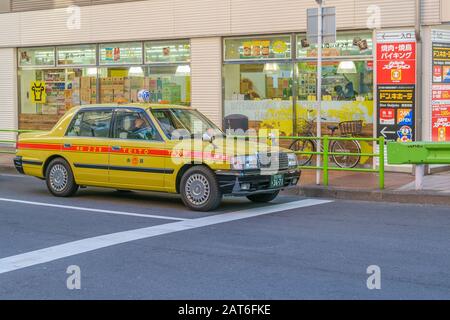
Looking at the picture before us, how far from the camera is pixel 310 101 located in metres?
17.1

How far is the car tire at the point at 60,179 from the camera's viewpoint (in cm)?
1253

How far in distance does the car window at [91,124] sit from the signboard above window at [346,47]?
6419 mm

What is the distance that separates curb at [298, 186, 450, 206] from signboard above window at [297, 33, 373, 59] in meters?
4.39

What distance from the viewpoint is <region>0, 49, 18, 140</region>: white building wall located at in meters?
22.5

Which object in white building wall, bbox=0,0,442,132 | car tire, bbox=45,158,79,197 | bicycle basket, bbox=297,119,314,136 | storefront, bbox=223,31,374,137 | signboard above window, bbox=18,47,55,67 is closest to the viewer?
car tire, bbox=45,158,79,197

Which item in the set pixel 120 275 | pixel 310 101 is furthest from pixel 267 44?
pixel 120 275

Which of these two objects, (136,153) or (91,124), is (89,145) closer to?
(91,124)

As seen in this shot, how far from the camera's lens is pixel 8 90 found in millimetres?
22641

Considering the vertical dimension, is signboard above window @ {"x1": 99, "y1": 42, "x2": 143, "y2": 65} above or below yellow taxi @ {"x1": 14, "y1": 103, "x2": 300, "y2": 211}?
above

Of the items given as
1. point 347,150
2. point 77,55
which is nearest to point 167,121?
point 347,150

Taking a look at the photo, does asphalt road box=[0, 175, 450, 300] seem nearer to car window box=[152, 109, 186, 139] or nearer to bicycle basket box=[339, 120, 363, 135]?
car window box=[152, 109, 186, 139]

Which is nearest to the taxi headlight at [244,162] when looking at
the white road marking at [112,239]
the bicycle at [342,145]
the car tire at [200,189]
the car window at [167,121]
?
the car tire at [200,189]

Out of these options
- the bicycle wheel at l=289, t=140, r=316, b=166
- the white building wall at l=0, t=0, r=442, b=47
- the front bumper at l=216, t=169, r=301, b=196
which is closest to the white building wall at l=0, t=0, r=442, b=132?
the white building wall at l=0, t=0, r=442, b=47

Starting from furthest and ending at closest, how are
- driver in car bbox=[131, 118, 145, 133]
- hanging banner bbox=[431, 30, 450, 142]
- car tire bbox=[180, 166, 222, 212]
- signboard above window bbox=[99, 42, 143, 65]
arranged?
signboard above window bbox=[99, 42, 143, 65], hanging banner bbox=[431, 30, 450, 142], driver in car bbox=[131, 118, 145, 133], car tire bbox=[180, 166, 222, 212]
